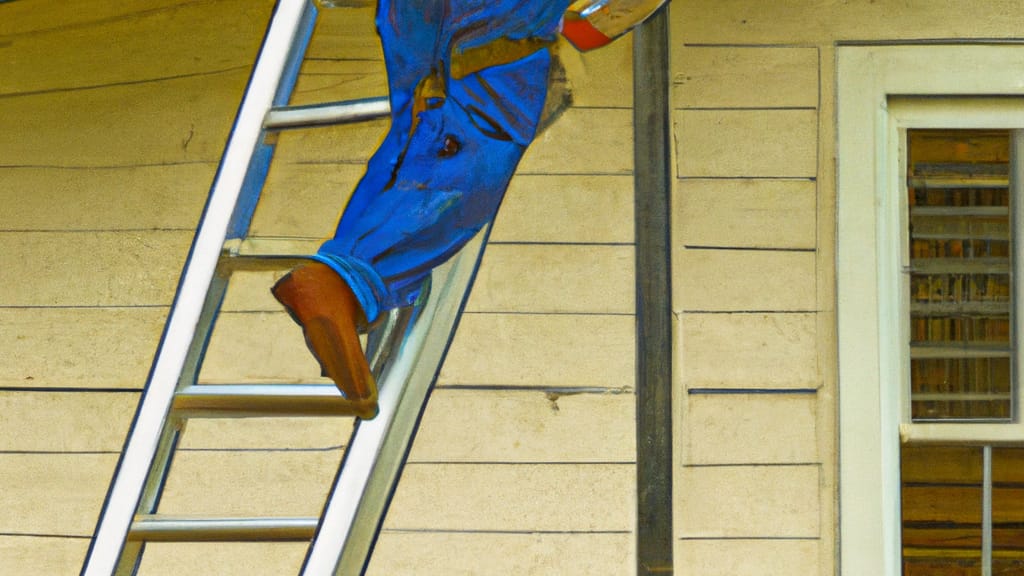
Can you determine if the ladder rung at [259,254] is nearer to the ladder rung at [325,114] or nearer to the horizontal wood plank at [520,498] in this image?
the ladder rung at [325,114]

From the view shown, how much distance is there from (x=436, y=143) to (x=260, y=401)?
34 centimetres

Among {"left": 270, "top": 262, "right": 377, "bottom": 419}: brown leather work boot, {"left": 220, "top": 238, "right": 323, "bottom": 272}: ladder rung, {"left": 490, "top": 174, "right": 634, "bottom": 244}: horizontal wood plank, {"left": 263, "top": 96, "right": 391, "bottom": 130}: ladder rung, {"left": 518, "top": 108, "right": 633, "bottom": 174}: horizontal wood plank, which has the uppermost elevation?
{"left": 518, "top": 108, "right": 633, "bottom": 174}: horizontal wood plank

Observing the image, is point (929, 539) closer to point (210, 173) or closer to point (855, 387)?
point (855, 387)

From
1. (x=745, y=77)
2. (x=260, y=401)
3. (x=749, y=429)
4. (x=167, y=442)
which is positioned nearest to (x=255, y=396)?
(x=260, y=401)

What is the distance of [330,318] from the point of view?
3.12 ft

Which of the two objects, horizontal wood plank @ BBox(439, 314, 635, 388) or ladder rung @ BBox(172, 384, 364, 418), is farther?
horizontal wood plank @ BBox(439, 314, 635, 388)

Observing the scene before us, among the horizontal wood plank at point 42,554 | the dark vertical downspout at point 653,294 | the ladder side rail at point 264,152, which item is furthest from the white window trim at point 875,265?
the horizontal wood plank at point 42,554

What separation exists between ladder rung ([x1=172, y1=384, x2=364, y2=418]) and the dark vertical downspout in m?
0.73

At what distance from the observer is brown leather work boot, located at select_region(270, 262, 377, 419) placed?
3.11ft

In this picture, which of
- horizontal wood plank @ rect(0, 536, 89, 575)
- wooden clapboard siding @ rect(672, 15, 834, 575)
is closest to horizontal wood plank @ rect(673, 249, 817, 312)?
wooden clapboard siding @ rect(672, 15, 834, 575)

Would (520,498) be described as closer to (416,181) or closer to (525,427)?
(525,427)

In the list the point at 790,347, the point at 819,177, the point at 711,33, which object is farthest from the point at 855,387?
the point at 711,33

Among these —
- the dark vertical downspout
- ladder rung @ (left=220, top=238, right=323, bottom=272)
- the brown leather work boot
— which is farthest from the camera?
the dark vertical downspout

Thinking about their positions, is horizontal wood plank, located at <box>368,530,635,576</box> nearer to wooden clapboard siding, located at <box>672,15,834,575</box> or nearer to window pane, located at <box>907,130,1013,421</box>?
wooden clapboard siding, located at <box>672,15,834,575</box>
